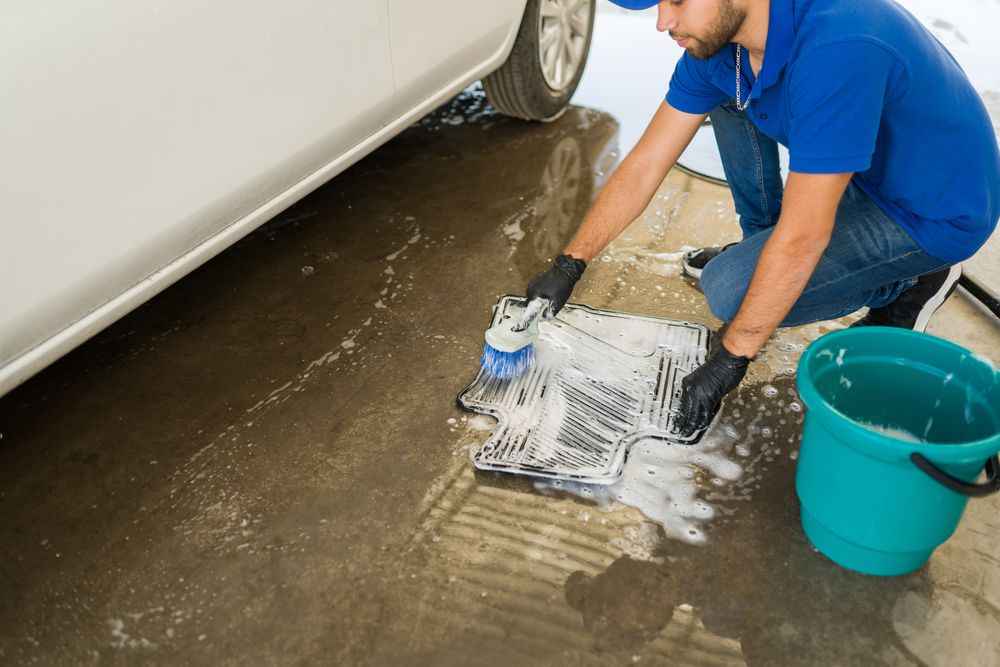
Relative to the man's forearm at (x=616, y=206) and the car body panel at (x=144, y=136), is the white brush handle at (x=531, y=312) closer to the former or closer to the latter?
the man's forearm at (x=616, y=206)

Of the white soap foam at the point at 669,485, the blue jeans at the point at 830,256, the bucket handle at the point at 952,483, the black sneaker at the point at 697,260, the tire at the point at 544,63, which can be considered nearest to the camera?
the bucket handle at the point at 952,483

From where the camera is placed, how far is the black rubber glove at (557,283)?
7.16 ft

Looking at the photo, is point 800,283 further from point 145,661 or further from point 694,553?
point 145,661

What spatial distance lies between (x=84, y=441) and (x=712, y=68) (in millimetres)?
1817

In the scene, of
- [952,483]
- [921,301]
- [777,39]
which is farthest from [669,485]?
[777,39]

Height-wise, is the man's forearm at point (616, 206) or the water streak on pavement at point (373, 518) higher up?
the man's forearm at point (616, 206)

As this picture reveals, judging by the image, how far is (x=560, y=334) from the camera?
2426 millimetres

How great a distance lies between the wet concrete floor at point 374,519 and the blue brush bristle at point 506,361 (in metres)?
0.14

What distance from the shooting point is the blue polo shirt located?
1629 mm

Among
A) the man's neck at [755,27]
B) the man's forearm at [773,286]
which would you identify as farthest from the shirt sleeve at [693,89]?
the man's forearm at [773,286]

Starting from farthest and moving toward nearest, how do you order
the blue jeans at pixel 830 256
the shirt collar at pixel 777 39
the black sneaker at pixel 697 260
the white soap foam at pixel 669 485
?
the black sneaker at pixel 697 260 → the blue jeans at pixel 830 256 → the white soap foam at pixel 669 485 → the shirt collar at pixel 777 39

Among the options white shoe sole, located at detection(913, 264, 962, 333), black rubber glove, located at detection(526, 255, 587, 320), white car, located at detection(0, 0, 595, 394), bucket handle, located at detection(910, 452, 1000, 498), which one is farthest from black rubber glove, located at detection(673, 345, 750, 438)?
white car, located at detection(0, 0, 595, 394)

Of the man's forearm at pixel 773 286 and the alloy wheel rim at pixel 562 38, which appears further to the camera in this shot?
the alloy wheel rim at pixel 562 38

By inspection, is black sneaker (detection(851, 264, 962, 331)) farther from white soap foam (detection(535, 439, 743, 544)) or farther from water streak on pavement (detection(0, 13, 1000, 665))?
white soap foam (detection(535, 439, 743, 544))
